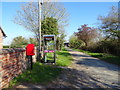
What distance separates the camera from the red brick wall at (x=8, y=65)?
149 inches

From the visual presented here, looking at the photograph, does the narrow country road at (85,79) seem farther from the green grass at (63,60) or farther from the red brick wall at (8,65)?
the green grass at (63,60)

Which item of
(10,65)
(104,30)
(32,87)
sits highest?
(104,30)

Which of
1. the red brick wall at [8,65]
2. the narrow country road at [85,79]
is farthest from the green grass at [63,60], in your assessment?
the red brick wall at [8,65]

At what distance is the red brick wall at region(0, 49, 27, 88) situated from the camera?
3.79 m

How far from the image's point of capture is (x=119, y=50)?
17.4 metres

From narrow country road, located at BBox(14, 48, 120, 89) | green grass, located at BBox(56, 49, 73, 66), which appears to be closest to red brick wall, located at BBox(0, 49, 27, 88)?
narrow country road, located at BBox(14, 48, 120, 89)

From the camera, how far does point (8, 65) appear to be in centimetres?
421

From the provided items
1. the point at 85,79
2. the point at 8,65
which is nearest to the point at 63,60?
the point at 85,79

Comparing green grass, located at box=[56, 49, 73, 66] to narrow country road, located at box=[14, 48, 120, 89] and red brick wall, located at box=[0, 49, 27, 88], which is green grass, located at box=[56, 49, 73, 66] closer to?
narrow country road, located at box=[14, 48, 120, 89]

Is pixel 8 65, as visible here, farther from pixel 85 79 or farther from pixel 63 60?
pixel 63 60

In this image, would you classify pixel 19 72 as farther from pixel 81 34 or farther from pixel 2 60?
pixel 81 34

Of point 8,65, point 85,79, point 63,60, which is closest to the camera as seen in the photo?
point 8,65

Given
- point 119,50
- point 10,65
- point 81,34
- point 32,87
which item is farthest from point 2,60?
→ point 81,34

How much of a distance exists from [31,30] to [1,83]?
18852mm
